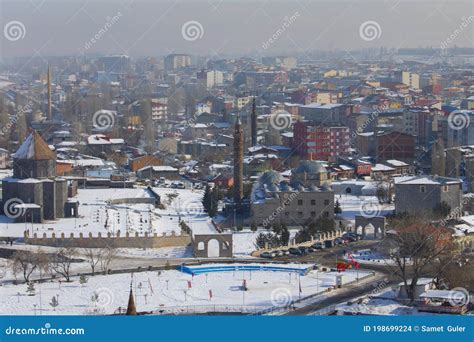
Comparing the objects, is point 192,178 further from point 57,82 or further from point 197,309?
point 57,82

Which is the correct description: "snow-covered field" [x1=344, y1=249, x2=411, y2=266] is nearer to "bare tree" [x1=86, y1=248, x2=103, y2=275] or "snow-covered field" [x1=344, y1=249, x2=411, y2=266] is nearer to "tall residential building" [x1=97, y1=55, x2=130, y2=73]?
"bare tree" [x1=86, y1=248, x2=103, y2=275]

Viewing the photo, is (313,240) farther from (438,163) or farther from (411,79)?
(411,79)

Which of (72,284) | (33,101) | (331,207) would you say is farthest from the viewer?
(33,101)

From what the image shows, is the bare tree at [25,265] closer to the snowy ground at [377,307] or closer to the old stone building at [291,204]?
the snowy ground at [377,307]

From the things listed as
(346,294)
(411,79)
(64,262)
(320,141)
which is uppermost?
(411,79)

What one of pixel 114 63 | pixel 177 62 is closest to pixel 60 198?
pixel 114 63

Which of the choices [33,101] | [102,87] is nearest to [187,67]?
[102,87]

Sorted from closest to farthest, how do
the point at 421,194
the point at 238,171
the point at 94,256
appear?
1. the point at 94,256
2. the point at 421,194
3. the point at 238,171
